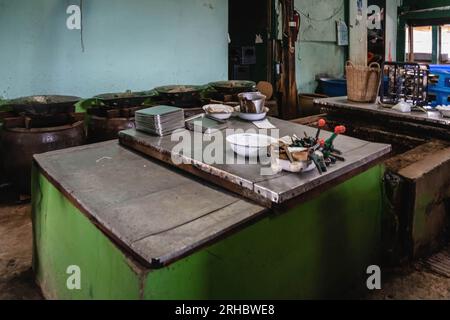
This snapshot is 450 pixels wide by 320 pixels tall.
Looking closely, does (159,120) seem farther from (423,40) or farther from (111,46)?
(423,40)

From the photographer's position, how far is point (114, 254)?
1.42 metres

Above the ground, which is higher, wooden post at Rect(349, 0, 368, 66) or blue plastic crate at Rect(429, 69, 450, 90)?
wooden post at Rect(349, 0, 368, 66)

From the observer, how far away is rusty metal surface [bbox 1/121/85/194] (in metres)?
3.47

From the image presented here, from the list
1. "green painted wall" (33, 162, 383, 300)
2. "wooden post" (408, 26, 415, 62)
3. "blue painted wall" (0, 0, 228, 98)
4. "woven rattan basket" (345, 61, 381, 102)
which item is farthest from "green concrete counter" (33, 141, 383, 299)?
"wooden post" (408, 26, 415, 62)

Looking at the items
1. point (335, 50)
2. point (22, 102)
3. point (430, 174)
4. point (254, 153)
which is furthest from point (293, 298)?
point (335, 50)

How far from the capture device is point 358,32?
24.3 feet

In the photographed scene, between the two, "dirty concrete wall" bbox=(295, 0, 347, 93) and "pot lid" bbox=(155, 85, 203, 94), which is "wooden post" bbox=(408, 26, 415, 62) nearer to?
"dirty concrete wall" bbox=(295, 0, 347, 93)

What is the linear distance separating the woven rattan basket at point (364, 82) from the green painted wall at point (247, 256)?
1.81 metres

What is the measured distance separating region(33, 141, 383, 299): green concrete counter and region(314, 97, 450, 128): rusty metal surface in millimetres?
1250

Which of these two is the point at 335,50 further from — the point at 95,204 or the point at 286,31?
the point at 95,204

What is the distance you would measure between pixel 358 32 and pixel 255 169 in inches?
254

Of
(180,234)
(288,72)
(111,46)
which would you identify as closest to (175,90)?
(111,46)

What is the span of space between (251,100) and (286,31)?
11.3ft

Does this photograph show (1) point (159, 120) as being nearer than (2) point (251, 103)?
Yes
